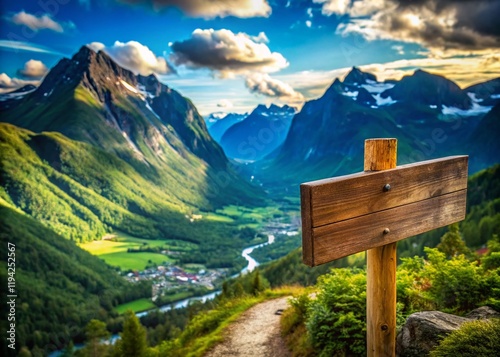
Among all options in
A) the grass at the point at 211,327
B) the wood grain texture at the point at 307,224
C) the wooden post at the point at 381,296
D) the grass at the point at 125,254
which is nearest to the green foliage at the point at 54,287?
the grass at the point at 125,254

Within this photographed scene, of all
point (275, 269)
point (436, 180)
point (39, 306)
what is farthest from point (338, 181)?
point (39, 306)

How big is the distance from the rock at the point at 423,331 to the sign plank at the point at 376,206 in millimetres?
2530

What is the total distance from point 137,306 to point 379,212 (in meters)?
127

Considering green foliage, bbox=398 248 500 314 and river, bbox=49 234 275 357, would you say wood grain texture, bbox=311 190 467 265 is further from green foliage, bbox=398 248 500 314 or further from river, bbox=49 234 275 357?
river, bbox=49 234 275 357

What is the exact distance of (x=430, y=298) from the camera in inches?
299

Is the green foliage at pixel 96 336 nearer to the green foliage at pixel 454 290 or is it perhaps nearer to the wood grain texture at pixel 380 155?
the green foliage at pixel 454 290

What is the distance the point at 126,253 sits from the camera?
176 meters

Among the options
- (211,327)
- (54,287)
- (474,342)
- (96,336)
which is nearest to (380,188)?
(474,342)

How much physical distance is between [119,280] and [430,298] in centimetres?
14334

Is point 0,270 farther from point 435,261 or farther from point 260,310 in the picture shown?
point 435,261

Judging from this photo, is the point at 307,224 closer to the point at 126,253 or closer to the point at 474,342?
the point at 474,342

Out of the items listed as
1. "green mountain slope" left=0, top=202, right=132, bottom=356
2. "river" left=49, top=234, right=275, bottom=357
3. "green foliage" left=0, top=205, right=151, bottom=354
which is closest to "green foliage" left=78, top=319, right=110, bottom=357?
"river" left=49, top=234, right=275, bottom=357

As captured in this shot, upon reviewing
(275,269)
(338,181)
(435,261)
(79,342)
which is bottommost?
(79,342)

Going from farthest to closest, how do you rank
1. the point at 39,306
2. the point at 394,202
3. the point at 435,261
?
the point at 39,306 < the point at 435,261 < the point at 394,202
